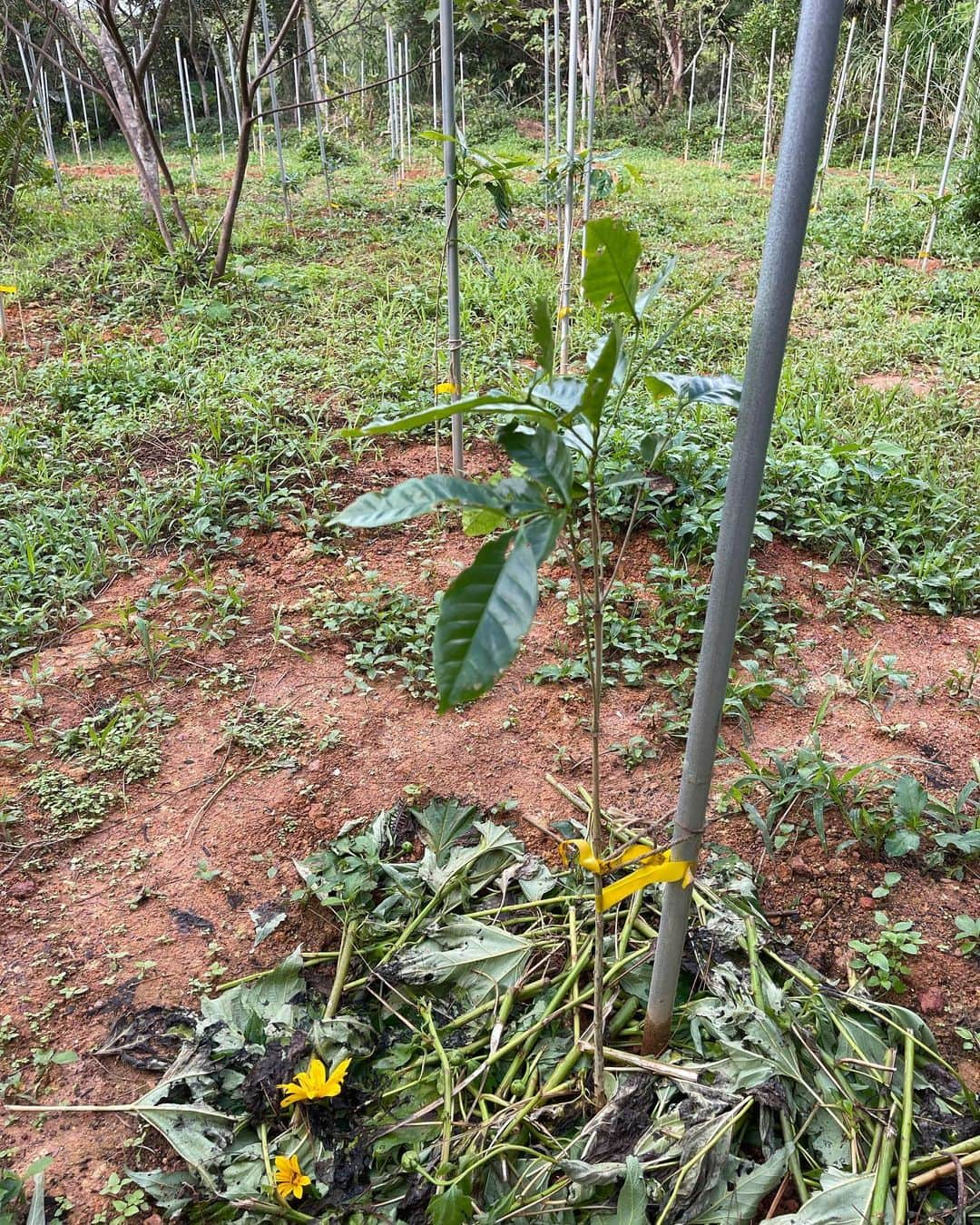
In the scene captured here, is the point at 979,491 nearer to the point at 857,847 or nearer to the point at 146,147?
the point at 857,847

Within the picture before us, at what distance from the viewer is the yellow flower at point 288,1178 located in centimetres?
121

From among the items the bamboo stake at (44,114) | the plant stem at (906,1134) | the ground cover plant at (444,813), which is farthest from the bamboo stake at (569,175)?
the bamboo stake at (44,114)

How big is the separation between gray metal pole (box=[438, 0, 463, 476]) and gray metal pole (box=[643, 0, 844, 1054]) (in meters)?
1.58

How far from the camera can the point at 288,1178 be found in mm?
1218

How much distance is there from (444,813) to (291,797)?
14.4 inches

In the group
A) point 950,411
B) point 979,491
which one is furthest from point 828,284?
point 979,491

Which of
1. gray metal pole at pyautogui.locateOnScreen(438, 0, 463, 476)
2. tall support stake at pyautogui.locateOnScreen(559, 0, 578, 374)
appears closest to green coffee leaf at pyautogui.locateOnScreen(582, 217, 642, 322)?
gray metal pole at pyautogui.locateOnScreen(438, 0, 463, 476)

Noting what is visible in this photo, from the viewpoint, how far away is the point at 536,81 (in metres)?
15.2

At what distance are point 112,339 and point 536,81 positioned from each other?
13440mm

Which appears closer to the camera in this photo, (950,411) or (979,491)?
(979,491)

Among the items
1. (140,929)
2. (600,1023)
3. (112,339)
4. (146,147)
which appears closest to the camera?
(600,1023)

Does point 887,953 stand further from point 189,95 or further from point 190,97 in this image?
point 190,97

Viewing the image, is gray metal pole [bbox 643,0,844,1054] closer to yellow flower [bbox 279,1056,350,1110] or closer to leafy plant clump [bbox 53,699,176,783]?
yellow flower [bbox 279,1056,350,1110]

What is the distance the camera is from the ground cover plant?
1.25m
